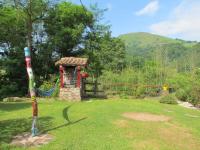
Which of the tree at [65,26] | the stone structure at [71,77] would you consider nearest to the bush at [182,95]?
the stone structure at [71,77]

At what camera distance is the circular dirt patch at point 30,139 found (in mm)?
8445

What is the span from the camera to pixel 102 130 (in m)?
10.1

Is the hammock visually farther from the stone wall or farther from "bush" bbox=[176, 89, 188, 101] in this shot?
"bush" bbox=[176, 89, 188, 101]

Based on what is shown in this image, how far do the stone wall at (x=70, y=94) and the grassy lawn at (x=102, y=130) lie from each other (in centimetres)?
465

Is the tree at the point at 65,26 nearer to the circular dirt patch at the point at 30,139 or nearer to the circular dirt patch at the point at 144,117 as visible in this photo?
the circular dirt patch at the point at 144,117

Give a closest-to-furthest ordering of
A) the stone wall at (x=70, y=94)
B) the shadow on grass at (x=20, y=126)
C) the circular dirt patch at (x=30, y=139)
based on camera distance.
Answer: the circular dirt patch at (x=30, y=139), the shadow on grass at (x=20, y=126), the stone wall at (x=70, y=94)

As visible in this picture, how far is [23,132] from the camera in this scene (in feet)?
31.7

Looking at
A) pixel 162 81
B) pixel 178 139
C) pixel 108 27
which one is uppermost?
pixel 108 27

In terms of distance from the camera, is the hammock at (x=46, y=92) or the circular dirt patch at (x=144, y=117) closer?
the circular dirt patch at (x=144, y=117)

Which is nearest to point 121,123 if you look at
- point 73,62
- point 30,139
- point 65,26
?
point 30,139

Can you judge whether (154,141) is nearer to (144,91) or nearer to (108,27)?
(144,91)

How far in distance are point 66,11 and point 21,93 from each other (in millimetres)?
7715

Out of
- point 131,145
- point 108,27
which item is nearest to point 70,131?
point 131,145

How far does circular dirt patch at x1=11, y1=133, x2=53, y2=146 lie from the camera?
8.45 metres
